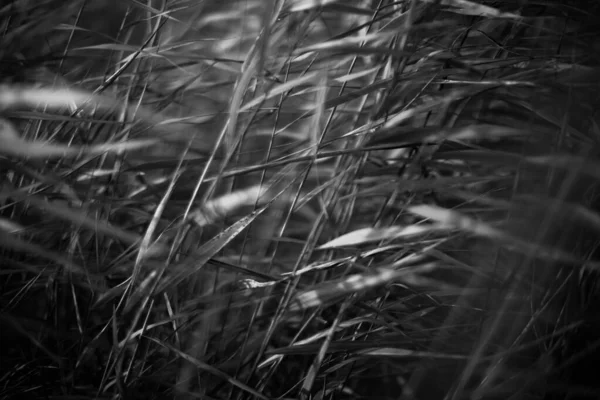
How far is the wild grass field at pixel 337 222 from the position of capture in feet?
1.23

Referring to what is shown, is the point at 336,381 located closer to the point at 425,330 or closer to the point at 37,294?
the point at 425,330

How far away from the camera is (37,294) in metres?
0.55

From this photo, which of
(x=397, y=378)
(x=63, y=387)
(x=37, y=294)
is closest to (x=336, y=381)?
(x=397, y=378)

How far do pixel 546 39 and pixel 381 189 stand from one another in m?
0.20

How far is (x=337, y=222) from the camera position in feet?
1.62

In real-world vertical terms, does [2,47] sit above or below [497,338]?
above

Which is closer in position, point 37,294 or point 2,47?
point 2,47

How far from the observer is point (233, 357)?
0.42m

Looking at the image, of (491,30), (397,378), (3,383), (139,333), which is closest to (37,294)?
(3,383)

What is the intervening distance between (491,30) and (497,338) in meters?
0.27

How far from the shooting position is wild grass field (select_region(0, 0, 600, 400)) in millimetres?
374

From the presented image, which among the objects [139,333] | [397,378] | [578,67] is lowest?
[397,378]

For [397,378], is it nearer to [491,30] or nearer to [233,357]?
[233,357]

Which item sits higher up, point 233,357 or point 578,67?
point 578,67
